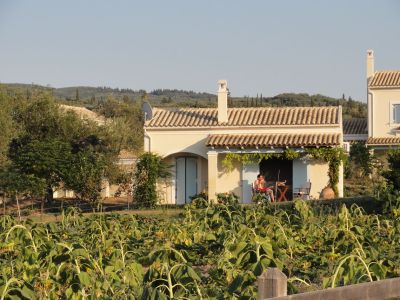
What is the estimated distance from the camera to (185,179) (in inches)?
1340

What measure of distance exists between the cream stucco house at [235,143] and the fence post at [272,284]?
→ 25.5 meters

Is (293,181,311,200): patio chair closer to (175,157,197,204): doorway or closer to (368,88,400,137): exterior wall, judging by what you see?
(175,157,197,204): doorway

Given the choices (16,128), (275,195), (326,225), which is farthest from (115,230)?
(16,128)

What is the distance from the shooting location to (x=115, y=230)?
16.1 meters

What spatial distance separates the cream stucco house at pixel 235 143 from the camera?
32219 mm

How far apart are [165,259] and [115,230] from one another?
6.78 m

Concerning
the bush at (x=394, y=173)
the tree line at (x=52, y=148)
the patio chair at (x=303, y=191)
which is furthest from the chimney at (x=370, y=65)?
the bush at (x=394, y=173)

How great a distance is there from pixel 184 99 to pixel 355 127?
58007mm

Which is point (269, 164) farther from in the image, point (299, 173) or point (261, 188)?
point (261, 188)

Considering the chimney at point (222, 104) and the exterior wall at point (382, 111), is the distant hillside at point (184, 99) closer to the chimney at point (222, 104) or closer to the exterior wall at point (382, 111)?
the chimney at point (222, 104)

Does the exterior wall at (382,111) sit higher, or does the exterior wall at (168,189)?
the exterior wall at (382,111)

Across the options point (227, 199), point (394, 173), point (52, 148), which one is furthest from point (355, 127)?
point (227, 199)

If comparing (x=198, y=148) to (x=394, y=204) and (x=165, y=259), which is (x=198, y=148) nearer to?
(x=394, y=204)

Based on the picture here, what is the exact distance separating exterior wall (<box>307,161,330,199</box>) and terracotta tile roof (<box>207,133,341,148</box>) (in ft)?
2.98
